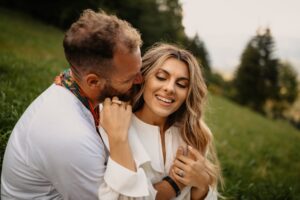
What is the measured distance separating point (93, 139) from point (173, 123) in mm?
1684

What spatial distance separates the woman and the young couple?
0.01 metres

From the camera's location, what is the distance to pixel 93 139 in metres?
2.27

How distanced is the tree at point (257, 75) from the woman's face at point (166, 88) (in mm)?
39956

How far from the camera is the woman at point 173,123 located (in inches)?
125

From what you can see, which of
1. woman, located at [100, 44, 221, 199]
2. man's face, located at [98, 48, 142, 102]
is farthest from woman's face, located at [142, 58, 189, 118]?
man's face, located at [98, 48, 142, 102]

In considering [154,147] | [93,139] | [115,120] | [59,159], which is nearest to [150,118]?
[154,147]

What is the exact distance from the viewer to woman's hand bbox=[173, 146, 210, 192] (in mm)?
3096

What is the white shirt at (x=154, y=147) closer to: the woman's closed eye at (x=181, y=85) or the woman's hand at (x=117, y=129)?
the woman's hand at (x=117, y=129)

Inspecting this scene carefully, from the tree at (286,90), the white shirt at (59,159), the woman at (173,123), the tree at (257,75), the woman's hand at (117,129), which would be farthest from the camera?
the tree at (286,90)

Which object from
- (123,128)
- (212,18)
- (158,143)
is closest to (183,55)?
(158,143)

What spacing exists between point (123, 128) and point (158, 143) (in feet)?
2.95

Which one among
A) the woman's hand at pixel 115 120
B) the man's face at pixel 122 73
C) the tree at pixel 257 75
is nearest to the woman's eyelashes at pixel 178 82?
the man's face at pixel 122 73

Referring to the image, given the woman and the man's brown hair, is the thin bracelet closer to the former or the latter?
the woman

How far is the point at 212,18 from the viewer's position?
21.6 feet
